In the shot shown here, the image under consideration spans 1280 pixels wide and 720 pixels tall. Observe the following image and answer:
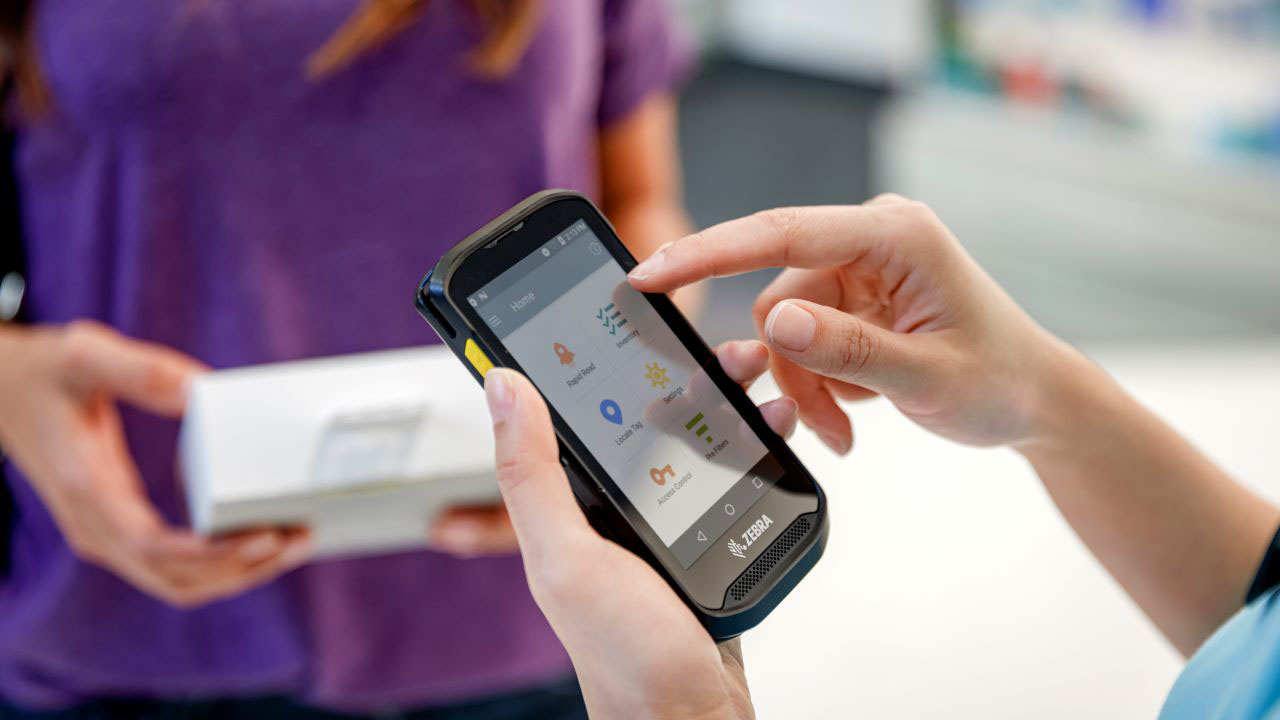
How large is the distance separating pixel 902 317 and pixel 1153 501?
0.66 feet

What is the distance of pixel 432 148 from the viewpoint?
81 centimetres

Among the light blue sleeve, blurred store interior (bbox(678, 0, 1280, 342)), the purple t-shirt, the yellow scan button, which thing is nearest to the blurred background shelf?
blurred store interior (bbox(678, 0, 1280, 342))

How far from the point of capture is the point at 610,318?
1.87 feet

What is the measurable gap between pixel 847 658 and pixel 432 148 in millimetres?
491

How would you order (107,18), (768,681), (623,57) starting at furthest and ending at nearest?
A: 1. (623,57)
2. (107,18)
3. (768,681)

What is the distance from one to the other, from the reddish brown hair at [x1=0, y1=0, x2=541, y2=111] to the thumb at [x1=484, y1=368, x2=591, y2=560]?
1.25 ft

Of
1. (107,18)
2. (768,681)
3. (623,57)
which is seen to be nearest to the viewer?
(768,681)

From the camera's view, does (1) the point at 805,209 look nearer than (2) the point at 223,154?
Yes

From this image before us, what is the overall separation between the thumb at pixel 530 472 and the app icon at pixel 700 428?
0.37 feet

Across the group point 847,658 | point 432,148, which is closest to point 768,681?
point 847,658

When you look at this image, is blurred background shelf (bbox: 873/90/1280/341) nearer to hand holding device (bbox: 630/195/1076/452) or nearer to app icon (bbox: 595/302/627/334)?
hand holding device (bbox: 630/195/1076/452)

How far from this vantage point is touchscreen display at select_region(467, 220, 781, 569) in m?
0.55

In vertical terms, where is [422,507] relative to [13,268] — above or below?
below

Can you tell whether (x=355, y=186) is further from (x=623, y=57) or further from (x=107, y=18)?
(x=623, y=57)
